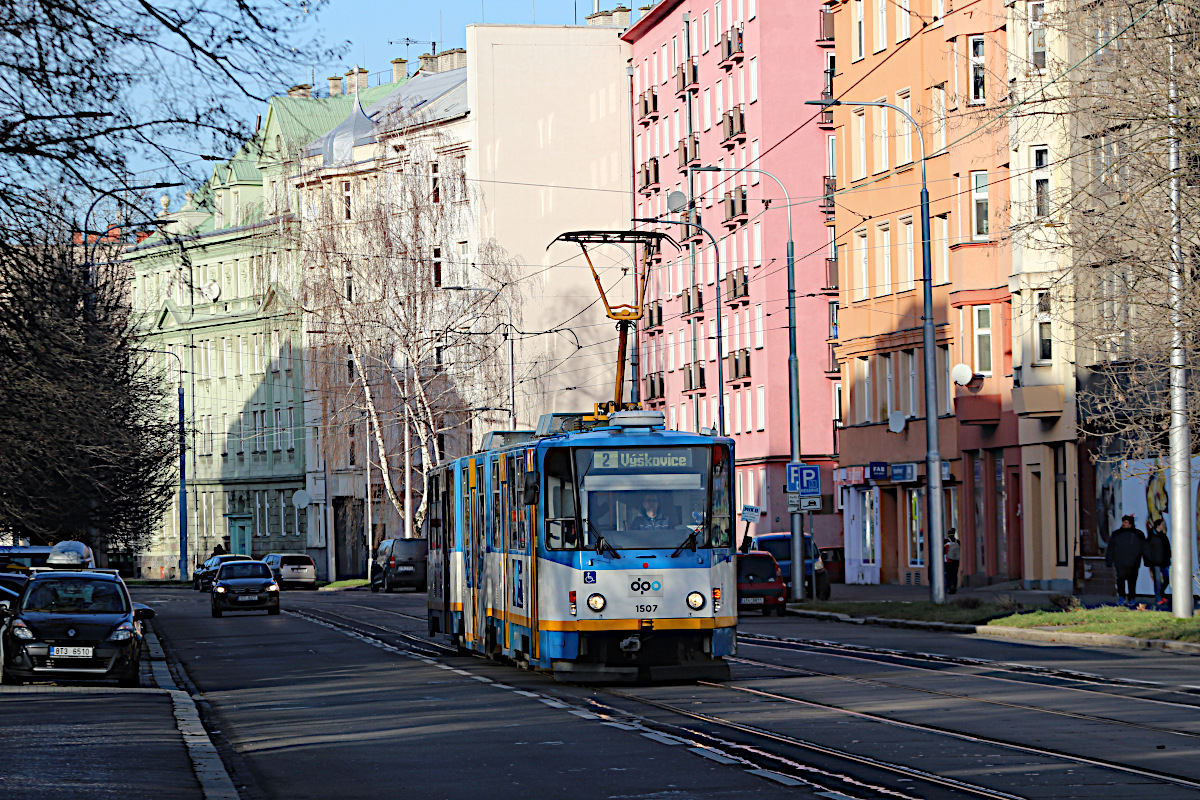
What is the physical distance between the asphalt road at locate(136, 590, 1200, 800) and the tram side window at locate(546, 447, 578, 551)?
1677 millimetres

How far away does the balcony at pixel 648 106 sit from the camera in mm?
89312

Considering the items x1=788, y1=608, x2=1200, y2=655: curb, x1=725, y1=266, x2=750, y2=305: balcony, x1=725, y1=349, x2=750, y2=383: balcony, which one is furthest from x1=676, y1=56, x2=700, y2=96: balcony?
x1=788, y1=608, x2=1200, y2=655: curb

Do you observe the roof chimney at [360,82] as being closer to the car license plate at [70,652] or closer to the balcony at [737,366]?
the balcony at [737,366]

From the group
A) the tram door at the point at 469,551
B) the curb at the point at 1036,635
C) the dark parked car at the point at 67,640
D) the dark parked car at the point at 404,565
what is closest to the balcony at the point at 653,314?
the dark parked car at the point at 404,565

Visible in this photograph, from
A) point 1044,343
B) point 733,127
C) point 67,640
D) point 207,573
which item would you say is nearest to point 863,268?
point 1044,343

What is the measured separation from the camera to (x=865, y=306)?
59.7 metres

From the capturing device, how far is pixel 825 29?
74.4 meters

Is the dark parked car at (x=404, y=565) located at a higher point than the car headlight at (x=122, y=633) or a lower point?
lower

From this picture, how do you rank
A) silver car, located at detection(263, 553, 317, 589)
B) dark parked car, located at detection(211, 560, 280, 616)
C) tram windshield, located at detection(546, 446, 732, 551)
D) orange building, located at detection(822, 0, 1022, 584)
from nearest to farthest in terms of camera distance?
1. tram windshield, located at detection(546, 446, 732, 551)
2. orange building, located at detection(822, 0, 1022, 584)
3. dark parked car, located at detection(211, 560, 280, 616)
4. silver car, located at detection(263, 553, 317, 589)

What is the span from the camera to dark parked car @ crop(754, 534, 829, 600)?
49.1 m

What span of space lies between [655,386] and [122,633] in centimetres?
6421

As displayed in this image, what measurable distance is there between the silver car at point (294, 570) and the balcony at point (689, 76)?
24.6m

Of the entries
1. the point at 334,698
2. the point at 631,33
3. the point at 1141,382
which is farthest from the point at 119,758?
the point at 631,33

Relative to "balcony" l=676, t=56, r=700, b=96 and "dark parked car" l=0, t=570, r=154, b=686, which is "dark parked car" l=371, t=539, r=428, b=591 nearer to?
"balcony" l=676, t=56, r=700, b=96
